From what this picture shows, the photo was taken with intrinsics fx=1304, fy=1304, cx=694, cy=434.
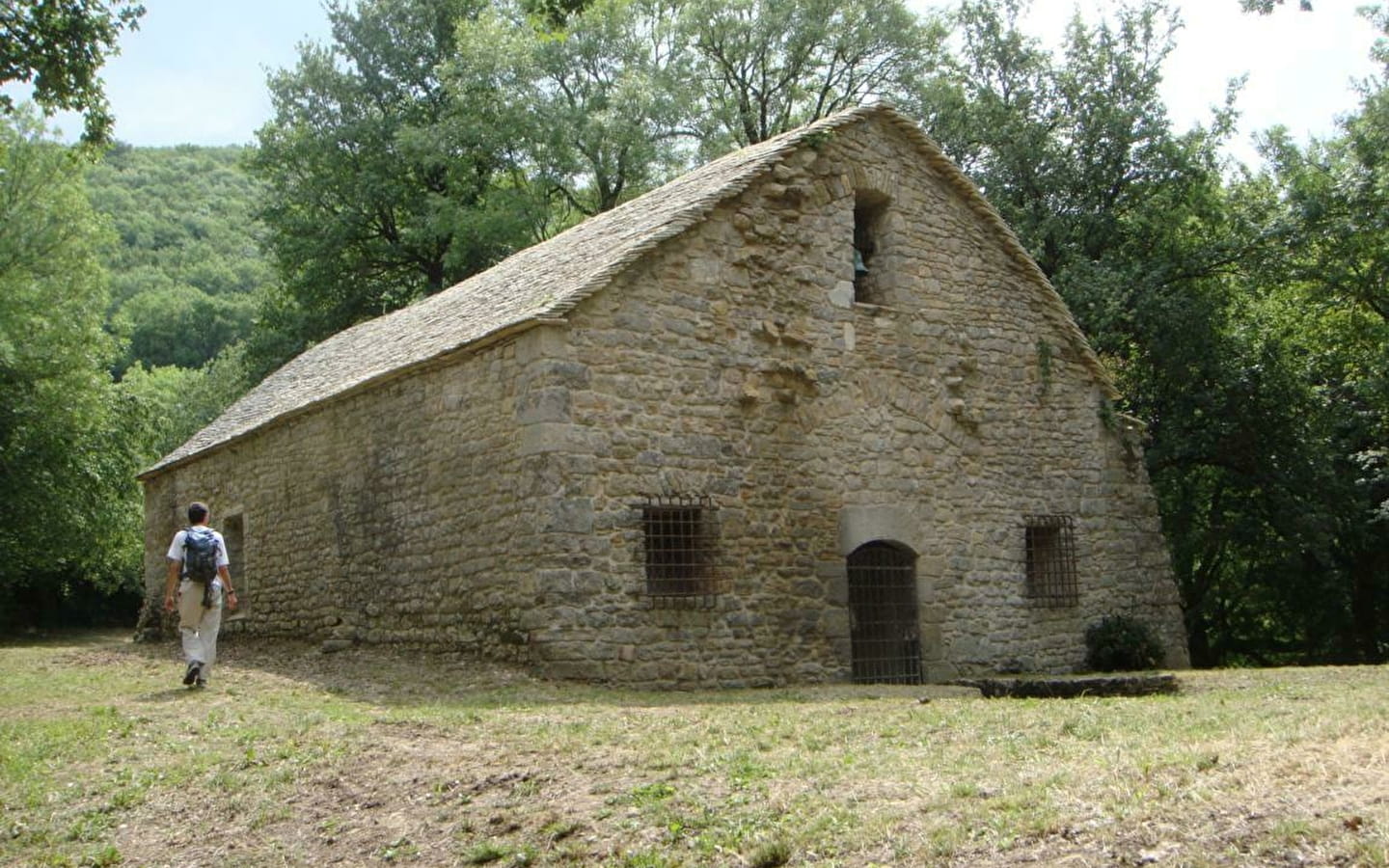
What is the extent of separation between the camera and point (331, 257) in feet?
100

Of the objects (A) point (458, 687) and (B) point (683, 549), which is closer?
(A) point (458, 687)

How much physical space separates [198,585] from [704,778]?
252 inches

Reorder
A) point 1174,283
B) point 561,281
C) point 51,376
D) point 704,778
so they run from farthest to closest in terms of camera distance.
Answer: point 51,376, point 1174,283, point 561,281, point 704,778

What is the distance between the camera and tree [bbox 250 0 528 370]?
Answer: 3023cm

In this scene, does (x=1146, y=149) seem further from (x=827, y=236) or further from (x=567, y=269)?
(x=567, y=269)

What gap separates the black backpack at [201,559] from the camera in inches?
448

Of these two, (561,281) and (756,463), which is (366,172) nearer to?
(561,281)

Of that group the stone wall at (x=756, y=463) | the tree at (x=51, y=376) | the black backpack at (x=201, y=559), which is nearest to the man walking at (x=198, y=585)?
the black backpack at (x=201, y=559)

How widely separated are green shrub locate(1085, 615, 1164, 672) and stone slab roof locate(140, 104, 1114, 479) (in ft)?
10.0

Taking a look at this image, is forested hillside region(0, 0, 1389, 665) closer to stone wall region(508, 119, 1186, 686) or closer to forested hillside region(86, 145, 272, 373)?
stone wall region(508, 119, 1186, 686)

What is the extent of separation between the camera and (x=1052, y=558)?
51.3ft

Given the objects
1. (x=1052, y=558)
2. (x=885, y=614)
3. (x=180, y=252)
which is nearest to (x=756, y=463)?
(x=885, y=614)

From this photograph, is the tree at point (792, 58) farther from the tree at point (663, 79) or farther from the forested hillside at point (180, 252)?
the forested hillside at point (180, 252)

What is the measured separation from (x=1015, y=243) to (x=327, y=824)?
11.4 m
